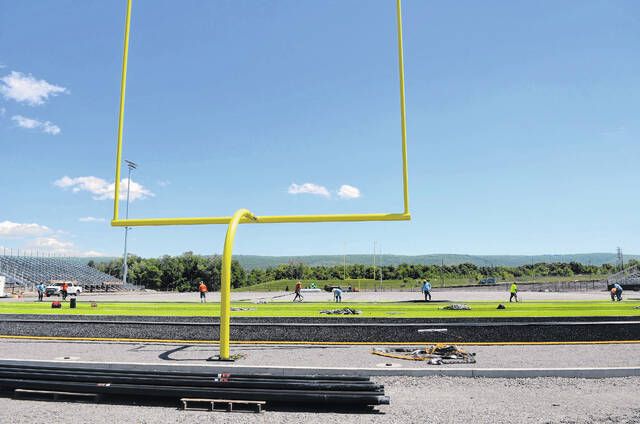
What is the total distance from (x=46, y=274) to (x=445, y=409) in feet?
212

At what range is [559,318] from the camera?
12789 mm

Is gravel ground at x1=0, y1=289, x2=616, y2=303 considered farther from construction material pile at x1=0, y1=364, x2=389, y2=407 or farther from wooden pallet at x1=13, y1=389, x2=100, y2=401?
wooden pallet at x1=13, y1=389, x2=100, y2=401

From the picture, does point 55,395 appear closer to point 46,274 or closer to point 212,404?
point 212,404

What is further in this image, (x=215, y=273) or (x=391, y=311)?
(x=215, y=273)

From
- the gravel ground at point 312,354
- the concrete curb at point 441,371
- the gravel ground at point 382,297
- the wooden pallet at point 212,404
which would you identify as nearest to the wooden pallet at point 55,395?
the wooden pallet at point 212,404

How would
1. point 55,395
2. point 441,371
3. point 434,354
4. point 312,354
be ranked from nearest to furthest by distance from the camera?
point 55,395 < point 441,371 < point 434,354 < point 312,354

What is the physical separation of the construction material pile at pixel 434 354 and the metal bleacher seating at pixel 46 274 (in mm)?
48268

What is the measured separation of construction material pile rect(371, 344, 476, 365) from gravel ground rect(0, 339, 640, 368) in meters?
0.19

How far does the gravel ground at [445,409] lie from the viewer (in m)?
5.72

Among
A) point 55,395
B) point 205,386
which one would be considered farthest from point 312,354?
point 55,395

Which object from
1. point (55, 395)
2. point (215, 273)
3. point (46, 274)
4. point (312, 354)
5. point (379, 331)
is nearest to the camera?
point (55, 395)

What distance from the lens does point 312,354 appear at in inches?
388

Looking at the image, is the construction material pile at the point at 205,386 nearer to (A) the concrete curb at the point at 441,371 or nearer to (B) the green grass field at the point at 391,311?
(A) the concrete curb at the point at 441,371

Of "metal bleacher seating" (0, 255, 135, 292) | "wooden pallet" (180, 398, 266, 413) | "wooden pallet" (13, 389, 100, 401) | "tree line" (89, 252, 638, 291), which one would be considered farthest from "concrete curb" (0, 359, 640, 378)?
"tree line" (89, 252, 638, 291)
